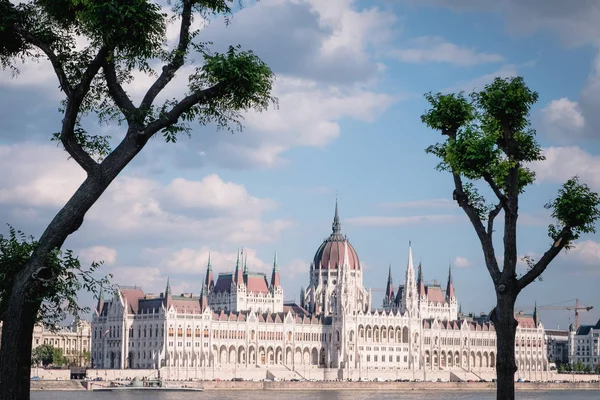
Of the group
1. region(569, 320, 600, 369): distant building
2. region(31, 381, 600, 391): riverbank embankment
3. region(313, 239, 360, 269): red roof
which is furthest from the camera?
region(569, 320, 600, 369): distant building

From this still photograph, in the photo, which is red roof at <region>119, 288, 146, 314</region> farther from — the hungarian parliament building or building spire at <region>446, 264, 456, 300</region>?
building spire at <region>446, 264, 456, 300</region>

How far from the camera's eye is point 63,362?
124312 millimetres

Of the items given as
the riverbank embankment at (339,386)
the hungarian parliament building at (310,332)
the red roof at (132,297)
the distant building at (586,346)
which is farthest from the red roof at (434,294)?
the red roof at (132,297)

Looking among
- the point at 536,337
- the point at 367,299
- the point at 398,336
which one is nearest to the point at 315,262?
the point at 367,299

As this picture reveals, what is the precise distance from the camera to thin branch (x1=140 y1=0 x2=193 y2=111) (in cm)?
1094

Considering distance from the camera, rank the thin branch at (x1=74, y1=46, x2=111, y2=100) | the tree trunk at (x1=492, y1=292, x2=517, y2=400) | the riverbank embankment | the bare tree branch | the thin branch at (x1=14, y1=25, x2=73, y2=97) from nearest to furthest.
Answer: the bare tree branch → the thin branch at (x1=74, y1=46, x2=111, y2=100) → the thin branch at (x1=14, y1=25, x2=73, y2=97) → the tree trunk at (x1=492, y1=292, x2=517, y2=400) → the riverbank embankment

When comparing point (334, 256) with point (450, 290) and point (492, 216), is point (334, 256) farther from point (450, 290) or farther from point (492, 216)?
point (492, 216)

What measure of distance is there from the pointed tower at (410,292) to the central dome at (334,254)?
23.6ft

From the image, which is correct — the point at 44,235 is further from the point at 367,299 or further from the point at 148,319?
the point at 367,299

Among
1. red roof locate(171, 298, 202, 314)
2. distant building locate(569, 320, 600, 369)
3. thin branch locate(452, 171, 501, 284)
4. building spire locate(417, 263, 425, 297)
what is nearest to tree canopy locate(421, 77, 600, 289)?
thin branch locate(452, 171, 501, 284)

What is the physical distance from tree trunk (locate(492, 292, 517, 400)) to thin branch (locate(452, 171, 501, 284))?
331mm

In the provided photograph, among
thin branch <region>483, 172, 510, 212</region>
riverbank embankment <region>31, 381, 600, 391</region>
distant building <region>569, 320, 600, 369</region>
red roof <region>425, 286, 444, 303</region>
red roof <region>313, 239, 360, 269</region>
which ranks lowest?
riverbank embankment <region>31, 381, 600, 391</region>

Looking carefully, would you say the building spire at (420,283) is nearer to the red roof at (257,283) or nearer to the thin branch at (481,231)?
the red roof at (257,283)

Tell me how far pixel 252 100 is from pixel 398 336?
12781cm
